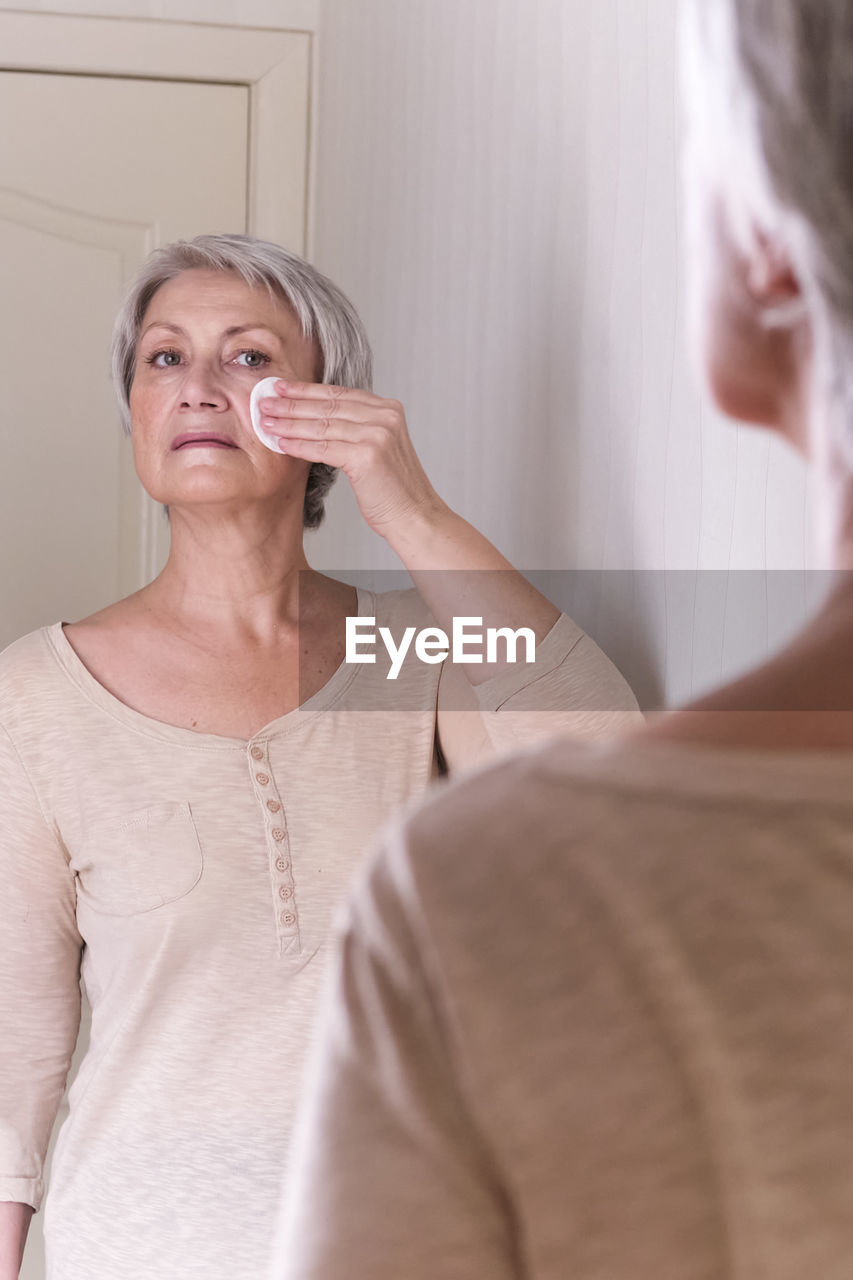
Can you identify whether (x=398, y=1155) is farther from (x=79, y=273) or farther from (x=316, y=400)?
(x=79, y=273)

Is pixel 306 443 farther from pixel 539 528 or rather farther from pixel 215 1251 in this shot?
pixel 215 1251

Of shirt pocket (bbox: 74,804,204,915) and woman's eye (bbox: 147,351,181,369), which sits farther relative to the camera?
woman's eye (bbox: 147,351,181,369)

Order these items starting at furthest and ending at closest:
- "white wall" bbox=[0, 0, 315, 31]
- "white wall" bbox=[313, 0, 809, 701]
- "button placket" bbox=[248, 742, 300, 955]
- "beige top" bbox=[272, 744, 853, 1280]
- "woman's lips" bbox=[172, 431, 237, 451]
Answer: "white wall" bbox=[0, 0, 315, 31] < "woman's lips" bbox=[172, 431, 237, 451] < "button placket" bbox=[248, 742, 300, 955] < "white wall" bbox=[313, 0, 809, 701] < "beige top" bbox=[272, 744, 853, 1280]

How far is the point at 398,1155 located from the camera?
0.28 meters

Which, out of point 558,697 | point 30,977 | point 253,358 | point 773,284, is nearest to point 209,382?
point 253,358

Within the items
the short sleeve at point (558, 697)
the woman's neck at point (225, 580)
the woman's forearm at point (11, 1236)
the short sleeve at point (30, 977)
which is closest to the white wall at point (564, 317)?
the short sleeve at point (558, 697)

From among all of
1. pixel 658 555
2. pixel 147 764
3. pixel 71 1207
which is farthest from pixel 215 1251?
pixel 658 555

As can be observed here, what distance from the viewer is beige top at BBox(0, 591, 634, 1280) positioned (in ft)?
3.40

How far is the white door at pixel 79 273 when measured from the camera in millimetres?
2006

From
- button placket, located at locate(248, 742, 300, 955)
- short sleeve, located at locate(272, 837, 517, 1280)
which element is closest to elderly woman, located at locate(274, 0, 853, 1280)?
short sleeve, located at locate(272, 837, 517, 1280)

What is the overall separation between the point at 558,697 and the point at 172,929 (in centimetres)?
38

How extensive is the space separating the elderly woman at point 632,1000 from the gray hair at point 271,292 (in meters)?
0.97

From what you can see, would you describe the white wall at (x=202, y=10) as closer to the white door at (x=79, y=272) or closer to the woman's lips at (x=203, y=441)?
the white door at (x=79, y=272)

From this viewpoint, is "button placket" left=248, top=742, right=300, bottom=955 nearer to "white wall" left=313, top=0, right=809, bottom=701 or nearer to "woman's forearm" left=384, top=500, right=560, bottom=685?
"woman's forearm" left=384, top=500, right=560, bottom=685
